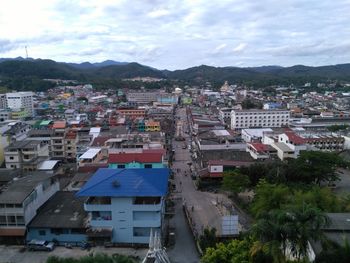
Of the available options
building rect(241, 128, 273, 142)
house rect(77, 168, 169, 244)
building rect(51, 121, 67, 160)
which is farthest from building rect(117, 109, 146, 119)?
house rect(77, 168, 169, 244)

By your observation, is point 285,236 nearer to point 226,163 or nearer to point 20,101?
point 226,163

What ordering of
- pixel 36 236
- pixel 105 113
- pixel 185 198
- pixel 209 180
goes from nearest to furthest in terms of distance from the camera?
1. pixel 36 236
2. pixel 185 198
3. pixel 209 180
4. pixel 105 113

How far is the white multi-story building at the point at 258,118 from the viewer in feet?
197

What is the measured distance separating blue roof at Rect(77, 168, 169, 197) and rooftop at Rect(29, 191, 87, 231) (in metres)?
2.13

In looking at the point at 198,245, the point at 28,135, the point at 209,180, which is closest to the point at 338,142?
the point at 209,180

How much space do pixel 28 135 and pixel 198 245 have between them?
3063 centimetres

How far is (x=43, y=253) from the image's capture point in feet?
62.9

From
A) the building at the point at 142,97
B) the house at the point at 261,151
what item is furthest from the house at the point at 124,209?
the building at the point at 142,97

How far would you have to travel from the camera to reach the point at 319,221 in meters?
11.5

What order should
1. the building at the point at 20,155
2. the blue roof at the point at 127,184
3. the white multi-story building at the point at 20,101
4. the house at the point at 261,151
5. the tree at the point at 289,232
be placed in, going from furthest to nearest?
1. the white multi-story building at the point at 20,101
2. the house at the point at 261,151
3. the building at the point at 20,155
4. the blue roof at the point at 127,184
5. the tree at the point at 289,232

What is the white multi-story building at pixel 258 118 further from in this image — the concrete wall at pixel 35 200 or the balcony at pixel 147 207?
the balcony at pixel 147 207

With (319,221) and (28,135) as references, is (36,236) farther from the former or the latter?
(28,135)

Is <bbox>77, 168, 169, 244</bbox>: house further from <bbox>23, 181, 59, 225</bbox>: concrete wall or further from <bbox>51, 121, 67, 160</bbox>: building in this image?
<bbox>51, 121, 67, 160</bbox>: building

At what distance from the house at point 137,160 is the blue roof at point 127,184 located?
24.6 ft
